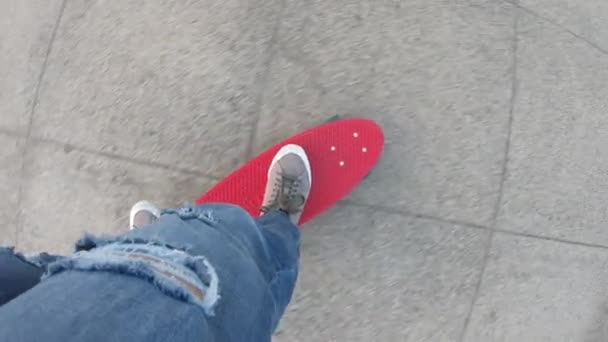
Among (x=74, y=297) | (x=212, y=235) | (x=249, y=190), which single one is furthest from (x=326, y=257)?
(x=74, y=297)

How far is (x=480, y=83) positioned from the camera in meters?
2.19

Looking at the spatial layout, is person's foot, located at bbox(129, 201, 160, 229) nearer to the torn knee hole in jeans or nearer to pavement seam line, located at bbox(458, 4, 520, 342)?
the torn knee hole in jeans

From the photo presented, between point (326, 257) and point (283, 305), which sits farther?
point (326, 257)

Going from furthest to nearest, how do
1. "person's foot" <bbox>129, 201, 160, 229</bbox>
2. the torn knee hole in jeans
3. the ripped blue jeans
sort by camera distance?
"person's foot" <bbox>129, 201, 160, 229</bbox>
the torn knee hole in jeans
the ripped blue jeans

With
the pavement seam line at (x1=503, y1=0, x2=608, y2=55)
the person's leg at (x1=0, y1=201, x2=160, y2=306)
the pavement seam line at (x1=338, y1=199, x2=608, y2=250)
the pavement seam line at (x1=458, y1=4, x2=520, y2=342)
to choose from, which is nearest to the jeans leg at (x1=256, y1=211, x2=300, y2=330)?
the pavement seam line at (x1=338, y1=199, x2=608, y2=250)

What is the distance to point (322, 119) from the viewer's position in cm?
216

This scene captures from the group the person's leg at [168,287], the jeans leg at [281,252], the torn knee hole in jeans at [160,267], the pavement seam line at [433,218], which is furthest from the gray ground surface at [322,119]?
the torn knee hole in jeans at [160,267]

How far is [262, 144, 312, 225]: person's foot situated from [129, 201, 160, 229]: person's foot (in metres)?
0.44

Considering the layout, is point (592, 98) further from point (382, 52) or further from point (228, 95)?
point (228, 95)

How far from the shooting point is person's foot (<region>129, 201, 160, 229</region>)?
204 cm

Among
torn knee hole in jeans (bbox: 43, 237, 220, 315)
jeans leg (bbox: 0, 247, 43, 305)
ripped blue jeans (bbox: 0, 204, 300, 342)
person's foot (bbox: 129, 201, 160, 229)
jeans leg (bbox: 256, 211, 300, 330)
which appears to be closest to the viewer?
ripped blue jeans (bbox: 0, 204, 300, 342)

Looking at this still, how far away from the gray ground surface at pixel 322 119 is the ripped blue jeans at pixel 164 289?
21.7 inches

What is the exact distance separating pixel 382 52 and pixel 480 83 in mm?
440

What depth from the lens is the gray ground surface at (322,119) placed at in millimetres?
2143
